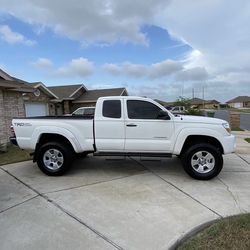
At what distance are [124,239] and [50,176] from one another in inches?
134

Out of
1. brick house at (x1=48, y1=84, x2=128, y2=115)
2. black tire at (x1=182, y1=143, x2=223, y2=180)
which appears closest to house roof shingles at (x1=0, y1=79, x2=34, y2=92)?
black tire at (x1=182, y1=143, x2=223, y2=180)

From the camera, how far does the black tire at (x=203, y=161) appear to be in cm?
625

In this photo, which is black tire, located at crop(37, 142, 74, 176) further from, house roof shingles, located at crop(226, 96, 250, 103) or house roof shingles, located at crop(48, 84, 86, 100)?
house roof shingles, located at crop(226, 96, 250, 103)

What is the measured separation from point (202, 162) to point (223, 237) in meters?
2.81

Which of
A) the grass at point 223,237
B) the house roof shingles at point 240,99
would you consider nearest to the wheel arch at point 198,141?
the grass at point 223,237

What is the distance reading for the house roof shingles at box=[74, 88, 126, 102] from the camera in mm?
31047

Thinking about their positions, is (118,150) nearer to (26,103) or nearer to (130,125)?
(130,125)

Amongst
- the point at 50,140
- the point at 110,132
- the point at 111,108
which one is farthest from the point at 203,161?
the point at 50,140

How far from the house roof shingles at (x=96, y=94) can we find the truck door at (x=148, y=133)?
2441 cm

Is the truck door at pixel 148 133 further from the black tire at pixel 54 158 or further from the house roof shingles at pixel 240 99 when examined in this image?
the house roof shingles at pixel 240 99

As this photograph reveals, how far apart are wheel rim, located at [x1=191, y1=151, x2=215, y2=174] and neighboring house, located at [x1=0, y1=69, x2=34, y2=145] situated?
8.87m

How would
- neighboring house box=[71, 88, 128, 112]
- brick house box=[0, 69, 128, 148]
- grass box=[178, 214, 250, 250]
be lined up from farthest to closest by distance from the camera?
neighboring house box=[71, 88, 128, 112] → brick house box=[0, 69, 128, 148] → grass box=[178, 214, 250, 250]

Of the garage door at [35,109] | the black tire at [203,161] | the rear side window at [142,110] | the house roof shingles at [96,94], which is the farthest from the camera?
the house roof shingles at [96,94]

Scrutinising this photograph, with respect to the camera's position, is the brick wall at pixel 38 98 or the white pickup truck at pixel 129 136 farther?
the brick wall at pixel 38 98
